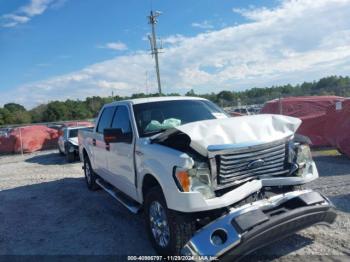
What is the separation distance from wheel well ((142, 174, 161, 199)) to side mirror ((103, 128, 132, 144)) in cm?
69

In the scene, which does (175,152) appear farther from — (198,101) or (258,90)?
(258,90)

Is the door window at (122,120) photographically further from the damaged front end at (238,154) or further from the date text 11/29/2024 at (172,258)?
the date text 11/29/2024 at (172,258)

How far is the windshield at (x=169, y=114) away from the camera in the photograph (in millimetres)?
5176

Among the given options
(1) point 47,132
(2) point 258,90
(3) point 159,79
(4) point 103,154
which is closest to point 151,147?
(4) point 103,154

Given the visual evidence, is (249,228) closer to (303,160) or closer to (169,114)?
(303,160)

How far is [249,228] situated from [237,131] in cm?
113

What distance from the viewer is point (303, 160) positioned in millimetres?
4449

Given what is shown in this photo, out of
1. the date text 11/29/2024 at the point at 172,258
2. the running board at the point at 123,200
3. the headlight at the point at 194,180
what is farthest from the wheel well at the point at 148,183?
the date text 11/29/2024 at the point at 172,258

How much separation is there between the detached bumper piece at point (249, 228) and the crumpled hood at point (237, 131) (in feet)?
2.27

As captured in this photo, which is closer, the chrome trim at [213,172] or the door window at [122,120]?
the chrome trim at [213,172]

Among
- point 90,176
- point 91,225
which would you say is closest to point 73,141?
Answer: point 90,176

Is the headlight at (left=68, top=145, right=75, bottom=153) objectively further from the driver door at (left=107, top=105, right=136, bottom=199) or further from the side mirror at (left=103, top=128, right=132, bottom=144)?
the side mirror at (left=103, top=128, right=132, bottom=144)

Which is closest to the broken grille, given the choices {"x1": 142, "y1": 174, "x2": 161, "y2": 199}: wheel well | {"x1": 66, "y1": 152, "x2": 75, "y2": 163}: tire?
{"x1": 142, "y1": 174, "x2": 161, "y2": 199}: wheel well

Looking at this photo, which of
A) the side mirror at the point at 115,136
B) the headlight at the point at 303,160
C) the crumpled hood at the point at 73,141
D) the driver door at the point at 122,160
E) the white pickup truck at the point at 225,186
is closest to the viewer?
the white pickup truck at the point at 225,186
